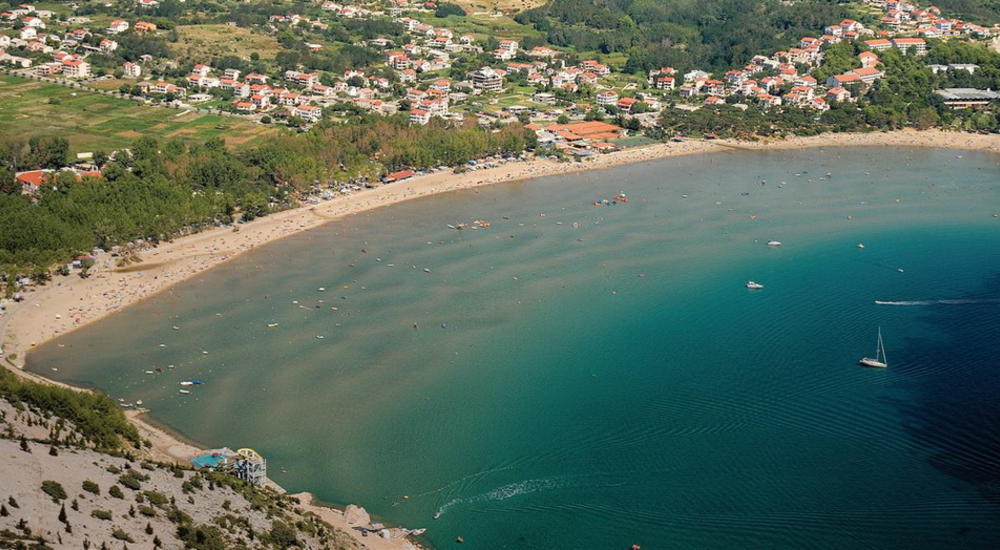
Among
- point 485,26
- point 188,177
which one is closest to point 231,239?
point 188,177

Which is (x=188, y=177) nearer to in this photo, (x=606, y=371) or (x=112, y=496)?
(x=606, y=371)

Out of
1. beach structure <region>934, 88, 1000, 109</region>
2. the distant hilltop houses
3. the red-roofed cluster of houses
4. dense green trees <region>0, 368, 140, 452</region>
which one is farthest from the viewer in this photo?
the red-roofed cluster of houses

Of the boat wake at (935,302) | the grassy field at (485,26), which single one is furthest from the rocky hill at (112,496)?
the grassy field at (485,26)

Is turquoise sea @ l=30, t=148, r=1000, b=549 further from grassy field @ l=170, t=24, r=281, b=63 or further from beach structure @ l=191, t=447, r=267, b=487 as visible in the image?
grassy field @ l=170, t=24, r=281, b=63

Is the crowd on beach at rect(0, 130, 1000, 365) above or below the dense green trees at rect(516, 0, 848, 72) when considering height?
below

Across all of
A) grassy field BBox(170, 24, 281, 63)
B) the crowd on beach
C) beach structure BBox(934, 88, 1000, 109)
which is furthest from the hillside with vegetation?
beach structure BBox(934, 88, 1000, 109)

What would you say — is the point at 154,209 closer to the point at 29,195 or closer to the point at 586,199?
the point at 29,195

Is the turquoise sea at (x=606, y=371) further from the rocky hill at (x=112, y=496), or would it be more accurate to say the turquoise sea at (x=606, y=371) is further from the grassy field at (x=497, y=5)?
the grassy field at (x=497, y=5)
